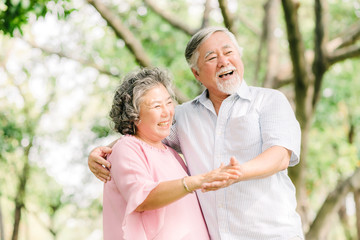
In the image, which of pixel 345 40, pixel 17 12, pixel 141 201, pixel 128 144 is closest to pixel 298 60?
pixel 345 40

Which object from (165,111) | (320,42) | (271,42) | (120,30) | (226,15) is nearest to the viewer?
(165,111)

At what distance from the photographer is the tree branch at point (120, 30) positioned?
555cm

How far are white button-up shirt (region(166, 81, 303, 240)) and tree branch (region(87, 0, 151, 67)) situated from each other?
311cm

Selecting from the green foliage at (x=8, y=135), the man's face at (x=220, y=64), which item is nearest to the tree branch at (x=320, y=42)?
the man's face at (x=220, y=64)

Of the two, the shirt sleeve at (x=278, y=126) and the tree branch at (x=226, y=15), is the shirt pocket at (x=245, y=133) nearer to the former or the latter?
the shirt sleeve at (x=278, y=126)

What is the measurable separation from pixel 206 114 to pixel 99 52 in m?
7.58

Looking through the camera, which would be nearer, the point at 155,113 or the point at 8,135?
the point at 155,113

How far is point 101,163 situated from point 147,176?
0.37m

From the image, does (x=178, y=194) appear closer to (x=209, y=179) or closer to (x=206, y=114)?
(x=209, y=179)

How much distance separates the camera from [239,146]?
274cm

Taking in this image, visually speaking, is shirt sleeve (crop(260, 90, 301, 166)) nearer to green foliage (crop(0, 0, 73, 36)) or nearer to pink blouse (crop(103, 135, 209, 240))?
pink blouse (crop(103, 135, 209, 240))

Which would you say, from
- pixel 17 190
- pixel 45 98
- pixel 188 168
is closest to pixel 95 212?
pixel 17 190

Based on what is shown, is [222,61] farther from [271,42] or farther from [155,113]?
[271,42]

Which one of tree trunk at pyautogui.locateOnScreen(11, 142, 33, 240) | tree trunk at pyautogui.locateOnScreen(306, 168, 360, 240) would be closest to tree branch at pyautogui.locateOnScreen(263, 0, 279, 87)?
tree trunk at pyautogui.locateOnScreen(306, 168, 360, 240)
